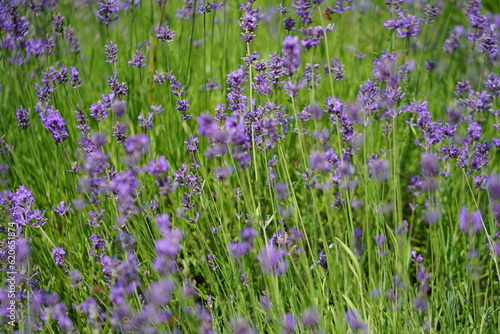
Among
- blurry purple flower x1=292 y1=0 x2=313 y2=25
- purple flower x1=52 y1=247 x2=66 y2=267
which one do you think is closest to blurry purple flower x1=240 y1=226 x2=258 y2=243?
purple flower x1=52 y1=247 x2=66 y2=267

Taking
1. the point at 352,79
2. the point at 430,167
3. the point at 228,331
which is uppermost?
the point at 430,167

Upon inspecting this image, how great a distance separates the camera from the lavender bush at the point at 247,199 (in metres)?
1.90

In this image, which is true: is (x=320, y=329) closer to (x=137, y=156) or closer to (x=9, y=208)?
(x=137, y=156)

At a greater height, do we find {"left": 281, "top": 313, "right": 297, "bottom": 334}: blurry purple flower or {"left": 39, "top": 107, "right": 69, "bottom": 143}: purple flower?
{"left": 39, "top": 107, "right": 69, "bottom": 143}: purple flower

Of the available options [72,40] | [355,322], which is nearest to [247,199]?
[355,322]

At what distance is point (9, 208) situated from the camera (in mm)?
2287

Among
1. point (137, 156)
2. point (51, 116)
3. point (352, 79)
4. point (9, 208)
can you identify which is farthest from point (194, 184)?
point (352, 79)

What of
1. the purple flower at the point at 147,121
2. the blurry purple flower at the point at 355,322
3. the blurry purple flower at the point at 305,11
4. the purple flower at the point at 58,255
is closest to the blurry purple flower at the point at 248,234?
the blurry purple flower at the point at 355,322

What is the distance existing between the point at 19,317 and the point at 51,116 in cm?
75

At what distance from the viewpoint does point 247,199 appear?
1.79 meters

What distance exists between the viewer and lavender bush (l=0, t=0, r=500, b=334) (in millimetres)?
1896

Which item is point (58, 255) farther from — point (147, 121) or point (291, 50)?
point (291, 50)

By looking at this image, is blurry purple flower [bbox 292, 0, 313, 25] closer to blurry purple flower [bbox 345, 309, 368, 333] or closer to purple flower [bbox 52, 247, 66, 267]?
blurry purple flower [bbox 345, 309, 368, 333]

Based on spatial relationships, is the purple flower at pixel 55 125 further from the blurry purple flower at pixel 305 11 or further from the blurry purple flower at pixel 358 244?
the blurry purple flower at pixel 358 244
